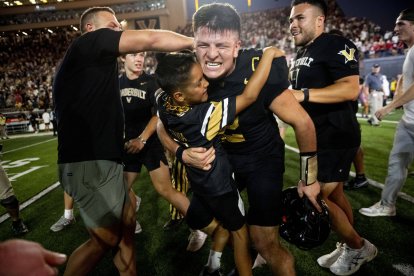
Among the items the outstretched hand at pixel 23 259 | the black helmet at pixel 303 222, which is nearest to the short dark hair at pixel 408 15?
the black helmet at pixel 303 222

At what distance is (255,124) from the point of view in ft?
7.09

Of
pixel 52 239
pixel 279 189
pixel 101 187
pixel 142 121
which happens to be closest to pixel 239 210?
pixel 279 189

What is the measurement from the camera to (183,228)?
384cm

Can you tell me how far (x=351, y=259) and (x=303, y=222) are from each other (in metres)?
0.90

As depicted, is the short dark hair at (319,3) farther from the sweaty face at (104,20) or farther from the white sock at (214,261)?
the white sock at (214,261)

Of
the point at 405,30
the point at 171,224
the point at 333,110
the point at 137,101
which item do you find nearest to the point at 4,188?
the point at 137,101

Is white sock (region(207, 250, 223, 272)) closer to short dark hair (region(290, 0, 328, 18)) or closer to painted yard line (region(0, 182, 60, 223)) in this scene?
short dark hair (region(290, 0, 328, 18))

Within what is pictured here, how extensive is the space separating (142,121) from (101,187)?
1.80 meters

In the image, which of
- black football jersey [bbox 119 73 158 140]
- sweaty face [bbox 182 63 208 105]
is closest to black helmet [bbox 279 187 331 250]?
sweaty face [bbox 182 63 208 105]

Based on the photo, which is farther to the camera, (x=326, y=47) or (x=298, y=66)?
(x=298, y=66)

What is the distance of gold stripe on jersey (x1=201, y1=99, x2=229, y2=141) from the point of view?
1.89 meters

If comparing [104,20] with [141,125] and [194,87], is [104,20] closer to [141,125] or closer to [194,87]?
[194,87]

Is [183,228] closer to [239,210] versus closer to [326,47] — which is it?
[239,210]

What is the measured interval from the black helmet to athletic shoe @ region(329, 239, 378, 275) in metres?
0.66
